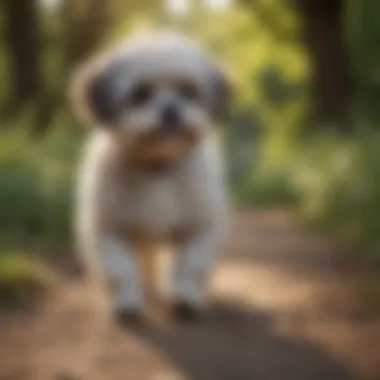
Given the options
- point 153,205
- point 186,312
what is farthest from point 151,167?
point 186,312

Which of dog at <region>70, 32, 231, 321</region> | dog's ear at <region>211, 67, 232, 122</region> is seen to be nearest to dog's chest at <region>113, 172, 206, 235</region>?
dog at <region>70, 32, 231, 321</region>

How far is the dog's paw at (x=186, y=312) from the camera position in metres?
0.83

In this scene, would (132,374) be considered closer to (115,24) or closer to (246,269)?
(246,269)

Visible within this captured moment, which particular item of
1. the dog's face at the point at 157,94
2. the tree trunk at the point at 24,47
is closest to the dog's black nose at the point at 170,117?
the dog's face at the point at 157,94

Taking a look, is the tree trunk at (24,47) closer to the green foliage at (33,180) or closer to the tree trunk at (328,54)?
the green foliage at (33,180)

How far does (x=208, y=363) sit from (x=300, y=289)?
0.33 ft

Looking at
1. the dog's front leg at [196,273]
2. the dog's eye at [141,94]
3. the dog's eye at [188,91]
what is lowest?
the dog's front leg at [196,273]

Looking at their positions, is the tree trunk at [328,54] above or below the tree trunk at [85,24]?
above

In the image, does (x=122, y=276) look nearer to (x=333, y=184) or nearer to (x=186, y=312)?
(x=186, y=312)

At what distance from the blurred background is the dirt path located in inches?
1.1

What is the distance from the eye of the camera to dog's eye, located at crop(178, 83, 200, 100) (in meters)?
0.89

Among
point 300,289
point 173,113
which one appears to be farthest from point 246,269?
point 173,113

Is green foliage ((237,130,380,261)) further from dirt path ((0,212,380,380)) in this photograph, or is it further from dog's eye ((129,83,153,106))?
dog's eye ((129,83,153,106))

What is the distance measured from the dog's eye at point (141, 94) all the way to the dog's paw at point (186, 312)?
7.1 inches
